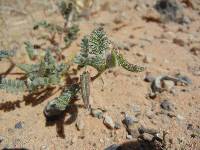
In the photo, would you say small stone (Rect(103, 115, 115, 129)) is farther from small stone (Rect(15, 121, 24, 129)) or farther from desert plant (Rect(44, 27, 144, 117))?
small stone (Rect(15, 121, 24, 129))

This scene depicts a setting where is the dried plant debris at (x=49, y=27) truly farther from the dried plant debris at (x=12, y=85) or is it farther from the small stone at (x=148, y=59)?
the small stone at (x=148, y=59)

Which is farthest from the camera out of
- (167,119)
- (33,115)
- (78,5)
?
(78,5)

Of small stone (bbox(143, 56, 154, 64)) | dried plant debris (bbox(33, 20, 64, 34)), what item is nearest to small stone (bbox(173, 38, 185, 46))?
small stone (bbox(143, 56, 154, 64))

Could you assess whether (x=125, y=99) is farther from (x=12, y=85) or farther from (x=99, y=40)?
(x=12, y=85)

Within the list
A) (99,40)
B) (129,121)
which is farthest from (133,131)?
(99,40)

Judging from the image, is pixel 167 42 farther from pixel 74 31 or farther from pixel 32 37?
pixel 32 37

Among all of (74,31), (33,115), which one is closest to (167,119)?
(33,115)
